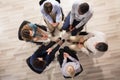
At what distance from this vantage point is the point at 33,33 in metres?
2.68

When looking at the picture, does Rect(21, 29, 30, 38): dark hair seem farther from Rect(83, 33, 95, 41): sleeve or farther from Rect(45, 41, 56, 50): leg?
Rect(83, 33, 95, 41): sleeve

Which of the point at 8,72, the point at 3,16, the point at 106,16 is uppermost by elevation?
the point at 106,16

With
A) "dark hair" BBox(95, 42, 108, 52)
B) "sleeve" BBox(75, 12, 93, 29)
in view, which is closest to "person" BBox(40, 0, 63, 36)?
"sleeve" BBox(75, 12, 93, 29)

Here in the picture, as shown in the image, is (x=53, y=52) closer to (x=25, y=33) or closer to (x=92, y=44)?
(x=25, y=33)

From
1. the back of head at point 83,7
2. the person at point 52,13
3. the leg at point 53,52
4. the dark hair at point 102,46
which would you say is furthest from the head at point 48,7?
the dark hair at point 102,46

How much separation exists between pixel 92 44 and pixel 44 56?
551 mm

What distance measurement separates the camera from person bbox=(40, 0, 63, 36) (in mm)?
2635

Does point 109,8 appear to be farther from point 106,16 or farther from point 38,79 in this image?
point 38,79

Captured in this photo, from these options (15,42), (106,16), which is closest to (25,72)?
(15,42)

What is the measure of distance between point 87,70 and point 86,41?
23.1 inches

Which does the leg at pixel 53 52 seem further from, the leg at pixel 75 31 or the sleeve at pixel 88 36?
the sleeve at pixel 88 36

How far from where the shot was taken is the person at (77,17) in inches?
98.6

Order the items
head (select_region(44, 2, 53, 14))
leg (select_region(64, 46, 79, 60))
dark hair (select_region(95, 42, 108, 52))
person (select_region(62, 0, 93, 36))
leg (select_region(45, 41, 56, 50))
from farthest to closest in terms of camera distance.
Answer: leg (select_region(45, 41, 56, 50)) → leg (select_region(64, 46, 79, 60)) → head (select_region(44, 2, 53, 14)) → person (select_region(62, 0, 93, 36)) → dark hair (select_region(95, 42, 108, 52))

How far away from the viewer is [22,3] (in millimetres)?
3561
